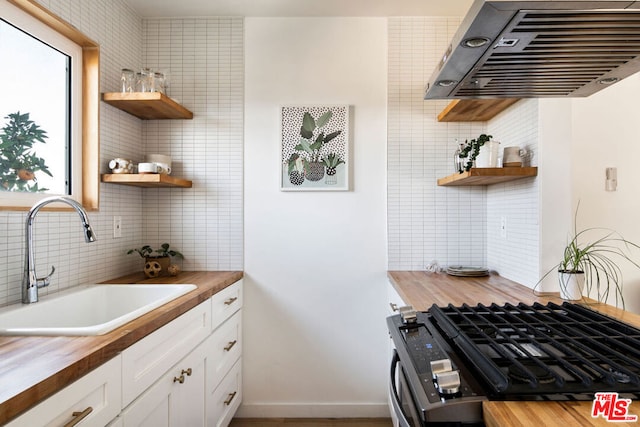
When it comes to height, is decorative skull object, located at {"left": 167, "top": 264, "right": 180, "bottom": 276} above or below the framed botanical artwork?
below

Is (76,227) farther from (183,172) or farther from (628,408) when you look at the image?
(628,408)

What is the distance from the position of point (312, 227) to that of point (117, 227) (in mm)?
1135

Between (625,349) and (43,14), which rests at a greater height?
(43,14)

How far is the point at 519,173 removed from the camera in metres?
1.80

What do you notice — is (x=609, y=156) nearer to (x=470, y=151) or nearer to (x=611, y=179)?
(x=611, y=179)

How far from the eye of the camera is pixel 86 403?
95cm

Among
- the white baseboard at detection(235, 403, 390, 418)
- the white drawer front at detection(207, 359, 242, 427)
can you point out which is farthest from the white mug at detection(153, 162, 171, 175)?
the white baseboard at detection(235, 403, 390, 418)

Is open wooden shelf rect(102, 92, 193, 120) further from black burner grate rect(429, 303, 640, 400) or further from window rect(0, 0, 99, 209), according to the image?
black burner grate rect(429, 303, 640, 400)

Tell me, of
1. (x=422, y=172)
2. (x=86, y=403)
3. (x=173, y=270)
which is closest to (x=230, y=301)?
(x=173, y=270)

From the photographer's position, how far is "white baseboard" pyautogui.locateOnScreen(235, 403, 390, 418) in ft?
7.77

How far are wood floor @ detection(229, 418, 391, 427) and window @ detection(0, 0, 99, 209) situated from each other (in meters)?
1.55

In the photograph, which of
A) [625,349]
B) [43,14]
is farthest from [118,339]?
[43,14]

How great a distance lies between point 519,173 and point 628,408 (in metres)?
1.29

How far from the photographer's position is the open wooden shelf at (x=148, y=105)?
1.99 metres
